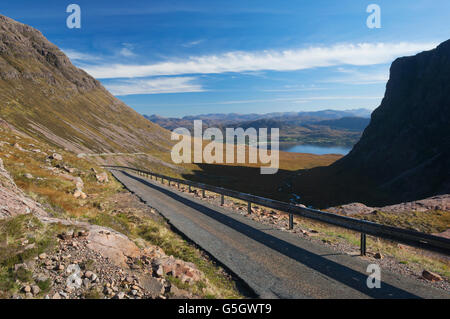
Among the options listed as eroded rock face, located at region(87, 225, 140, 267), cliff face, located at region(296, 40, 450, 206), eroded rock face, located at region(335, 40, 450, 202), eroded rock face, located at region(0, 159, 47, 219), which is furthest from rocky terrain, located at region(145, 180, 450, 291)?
eroded rock face, located at region(335, 40, 450, 202)

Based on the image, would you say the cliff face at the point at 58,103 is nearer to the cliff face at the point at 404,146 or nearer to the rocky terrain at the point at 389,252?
the rocky terrain at the point at 389,252

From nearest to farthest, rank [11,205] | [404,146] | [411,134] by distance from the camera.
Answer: [11,205] < [404,146] < [411,134]

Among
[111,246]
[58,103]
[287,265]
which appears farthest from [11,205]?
[58,103]

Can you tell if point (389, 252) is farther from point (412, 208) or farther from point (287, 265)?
point (412, 208)

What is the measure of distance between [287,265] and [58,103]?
136105 millimetres

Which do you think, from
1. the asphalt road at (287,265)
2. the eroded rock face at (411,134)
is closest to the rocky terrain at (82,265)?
the asphalt road at (287,265)

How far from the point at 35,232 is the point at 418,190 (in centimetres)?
5253

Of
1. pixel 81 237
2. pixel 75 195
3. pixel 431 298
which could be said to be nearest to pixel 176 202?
pixel 75 195

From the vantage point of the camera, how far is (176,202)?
18672 mm

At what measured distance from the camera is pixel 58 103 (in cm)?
11638

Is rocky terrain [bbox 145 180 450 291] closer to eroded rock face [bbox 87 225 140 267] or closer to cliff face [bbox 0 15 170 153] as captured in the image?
eroded rock face [bbox 87 225 140 267]

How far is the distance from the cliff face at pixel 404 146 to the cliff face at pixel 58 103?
244 feet

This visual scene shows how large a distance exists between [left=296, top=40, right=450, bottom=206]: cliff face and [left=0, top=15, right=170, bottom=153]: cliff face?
2923 inches

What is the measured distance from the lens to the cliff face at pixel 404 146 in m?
45.5
